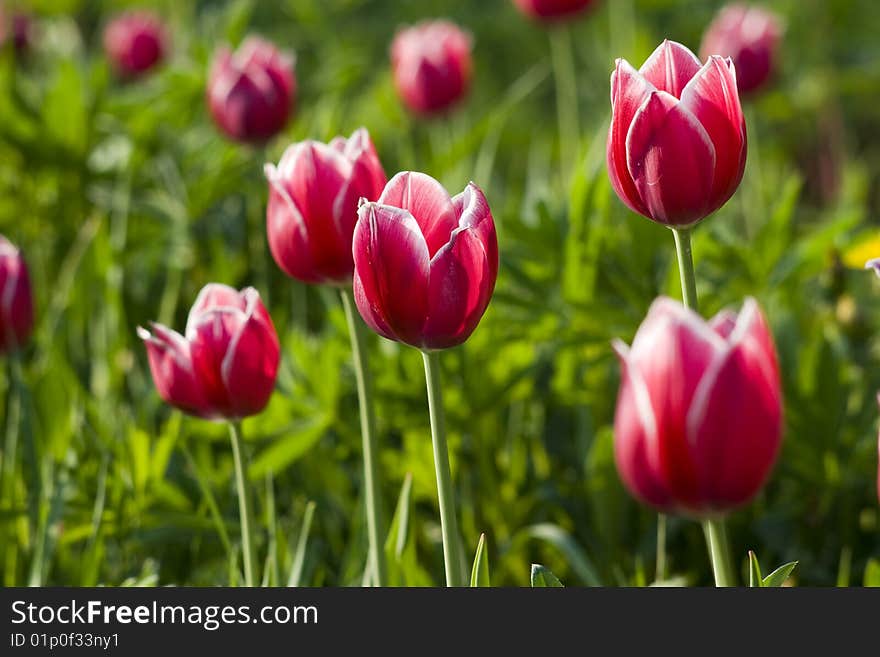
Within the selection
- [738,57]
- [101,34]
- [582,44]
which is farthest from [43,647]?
[101,34]

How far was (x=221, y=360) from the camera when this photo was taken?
1.17 metres

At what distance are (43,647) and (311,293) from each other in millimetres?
1363

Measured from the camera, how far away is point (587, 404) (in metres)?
1.84

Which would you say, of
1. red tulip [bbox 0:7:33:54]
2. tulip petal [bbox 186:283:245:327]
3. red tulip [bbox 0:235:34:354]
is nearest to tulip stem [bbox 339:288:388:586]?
tulip petal [bbox 186:283:245:327]

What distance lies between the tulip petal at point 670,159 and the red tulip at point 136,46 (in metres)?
2.08

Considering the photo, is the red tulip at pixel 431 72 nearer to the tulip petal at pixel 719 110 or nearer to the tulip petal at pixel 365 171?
the tulip petal at pixel 365 171

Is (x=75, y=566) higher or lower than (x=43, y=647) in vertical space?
higher

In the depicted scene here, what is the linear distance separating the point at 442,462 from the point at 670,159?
306mm

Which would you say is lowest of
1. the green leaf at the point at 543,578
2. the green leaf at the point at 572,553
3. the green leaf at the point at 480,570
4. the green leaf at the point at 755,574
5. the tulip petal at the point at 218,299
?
the green leaf at the point at 755,574

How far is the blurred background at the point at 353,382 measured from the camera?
1.59 m

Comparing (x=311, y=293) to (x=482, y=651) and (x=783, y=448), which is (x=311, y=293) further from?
(x=482, y=651)

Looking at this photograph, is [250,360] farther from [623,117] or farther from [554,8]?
[554,8]

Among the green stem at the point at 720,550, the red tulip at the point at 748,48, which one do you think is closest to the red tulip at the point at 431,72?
the red tulip at the point at 748,48

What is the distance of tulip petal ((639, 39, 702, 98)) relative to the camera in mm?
1036
